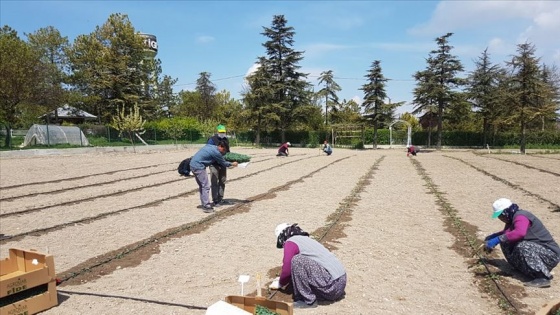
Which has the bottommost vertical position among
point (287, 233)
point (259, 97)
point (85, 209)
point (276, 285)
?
point (85, 209)

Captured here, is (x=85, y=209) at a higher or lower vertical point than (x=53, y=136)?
lower

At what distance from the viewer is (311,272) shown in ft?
15.4

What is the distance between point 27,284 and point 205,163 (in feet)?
18.8

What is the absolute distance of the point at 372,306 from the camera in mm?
4727

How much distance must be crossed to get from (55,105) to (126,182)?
2920 centimetres

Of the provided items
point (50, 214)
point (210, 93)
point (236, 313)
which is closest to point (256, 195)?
point (50, 214)

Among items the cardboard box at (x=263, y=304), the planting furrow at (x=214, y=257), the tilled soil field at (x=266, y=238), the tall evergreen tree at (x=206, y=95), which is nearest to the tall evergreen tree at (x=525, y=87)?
the tilled soil field at (x=266, y=238)

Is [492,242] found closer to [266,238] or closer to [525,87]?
[266,238]

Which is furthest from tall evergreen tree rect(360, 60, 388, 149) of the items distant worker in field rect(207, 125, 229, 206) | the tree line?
distant worker in field rect(207, 125, 229, 206)

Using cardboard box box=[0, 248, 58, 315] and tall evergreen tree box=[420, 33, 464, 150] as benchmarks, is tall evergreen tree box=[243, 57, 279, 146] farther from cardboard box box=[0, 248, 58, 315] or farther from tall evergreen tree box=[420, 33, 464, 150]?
cardboard box box=[0, 248, 58, 315]

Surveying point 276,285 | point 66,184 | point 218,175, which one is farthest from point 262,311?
point 66,184

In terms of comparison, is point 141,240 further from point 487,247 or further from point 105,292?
point 487,247

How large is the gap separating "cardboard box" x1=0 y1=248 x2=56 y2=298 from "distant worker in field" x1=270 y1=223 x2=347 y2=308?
257cm

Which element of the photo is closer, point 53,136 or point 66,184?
point 66,184
